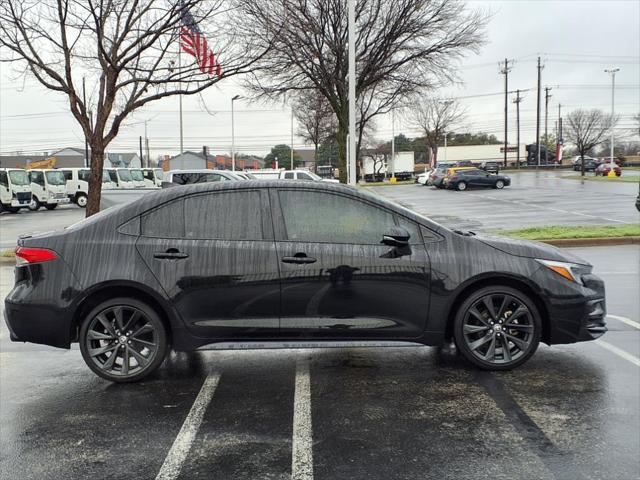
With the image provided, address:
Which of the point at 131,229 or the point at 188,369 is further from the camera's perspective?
the point at 188,369

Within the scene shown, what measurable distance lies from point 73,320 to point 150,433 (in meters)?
1.35

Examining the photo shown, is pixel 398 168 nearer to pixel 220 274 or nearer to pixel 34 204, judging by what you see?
pixel 34 204

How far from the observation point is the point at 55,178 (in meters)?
30.2

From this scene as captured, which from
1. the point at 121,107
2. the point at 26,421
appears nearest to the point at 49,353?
the point at 26,421

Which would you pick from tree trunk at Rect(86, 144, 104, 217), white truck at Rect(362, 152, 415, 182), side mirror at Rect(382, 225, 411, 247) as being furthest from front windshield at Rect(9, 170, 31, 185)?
white truck at Rect(362, 152, 415, 182)

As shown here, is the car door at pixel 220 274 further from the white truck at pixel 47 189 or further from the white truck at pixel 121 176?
the white truck at pixel 121 176

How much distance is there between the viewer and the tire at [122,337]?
4539 millimetres

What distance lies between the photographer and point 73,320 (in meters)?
4.53

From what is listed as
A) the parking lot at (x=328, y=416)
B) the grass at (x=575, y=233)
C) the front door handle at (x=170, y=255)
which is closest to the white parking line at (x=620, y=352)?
the parking lot at (x=328, y=416)

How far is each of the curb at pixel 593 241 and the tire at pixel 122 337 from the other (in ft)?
30.5

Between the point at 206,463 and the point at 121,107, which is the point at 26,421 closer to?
the point at 206,463

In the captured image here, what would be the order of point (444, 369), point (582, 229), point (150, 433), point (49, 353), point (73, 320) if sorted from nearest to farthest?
point (150, 433) → point (73, 320) → point (444, 369) → point (49, 353) → point (582, 229)

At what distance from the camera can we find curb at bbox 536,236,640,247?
11.8 m

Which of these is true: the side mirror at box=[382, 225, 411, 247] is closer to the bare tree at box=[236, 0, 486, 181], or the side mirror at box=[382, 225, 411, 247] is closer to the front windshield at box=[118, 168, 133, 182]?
the bare tree at box=[236, 0, 486, 181]
